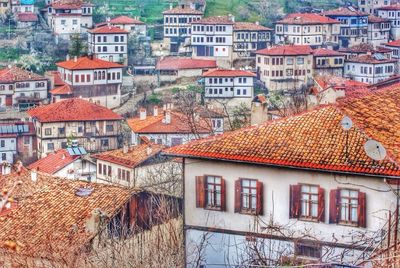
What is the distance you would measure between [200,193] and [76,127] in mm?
42176

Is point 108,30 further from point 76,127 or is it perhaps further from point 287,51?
point 76,127

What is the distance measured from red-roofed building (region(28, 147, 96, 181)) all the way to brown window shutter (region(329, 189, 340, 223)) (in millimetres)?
27321

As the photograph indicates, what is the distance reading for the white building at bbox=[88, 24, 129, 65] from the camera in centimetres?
7494

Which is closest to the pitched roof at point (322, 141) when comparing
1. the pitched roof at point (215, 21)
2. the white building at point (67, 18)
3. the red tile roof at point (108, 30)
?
the red tile roof at point (108, 30)

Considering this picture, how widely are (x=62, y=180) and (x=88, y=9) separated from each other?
60722 millimetres

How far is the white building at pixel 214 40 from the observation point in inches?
3071

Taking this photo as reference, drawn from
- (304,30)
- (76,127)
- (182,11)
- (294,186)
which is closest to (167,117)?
(76,127)

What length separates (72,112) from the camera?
191 feet

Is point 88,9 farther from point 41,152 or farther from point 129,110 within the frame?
point 41,152

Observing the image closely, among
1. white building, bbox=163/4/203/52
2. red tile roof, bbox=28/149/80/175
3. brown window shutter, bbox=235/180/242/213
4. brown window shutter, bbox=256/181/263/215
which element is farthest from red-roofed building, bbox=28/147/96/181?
white building, bbox=163/4/203/52

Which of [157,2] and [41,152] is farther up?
[157,2]

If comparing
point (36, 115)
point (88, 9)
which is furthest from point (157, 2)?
point (36, 115)

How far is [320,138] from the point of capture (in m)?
15.3

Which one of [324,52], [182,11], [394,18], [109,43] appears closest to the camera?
[109,43]
